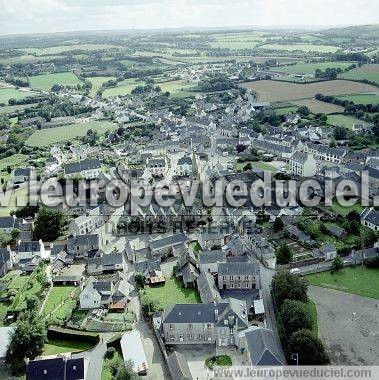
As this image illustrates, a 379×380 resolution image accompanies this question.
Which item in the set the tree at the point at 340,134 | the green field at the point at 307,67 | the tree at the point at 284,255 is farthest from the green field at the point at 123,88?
the tree at the point at 284,255

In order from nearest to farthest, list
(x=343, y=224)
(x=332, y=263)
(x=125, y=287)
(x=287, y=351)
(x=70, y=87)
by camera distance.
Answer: (x=287, y=351), (x=125, y=287), (x=332, y=263), (x=343, y=224), (x=70, y=87)

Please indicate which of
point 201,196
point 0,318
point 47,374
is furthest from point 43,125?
point 47,374

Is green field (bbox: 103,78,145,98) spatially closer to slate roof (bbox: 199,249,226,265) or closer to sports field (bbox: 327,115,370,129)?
sports field (bbox: 327,115,370,129)

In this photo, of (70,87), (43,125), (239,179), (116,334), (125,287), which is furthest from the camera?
(70,87)

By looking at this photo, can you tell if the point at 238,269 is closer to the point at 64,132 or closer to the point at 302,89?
the point at 64,132

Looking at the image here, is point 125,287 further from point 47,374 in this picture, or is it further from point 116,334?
point 47,374
